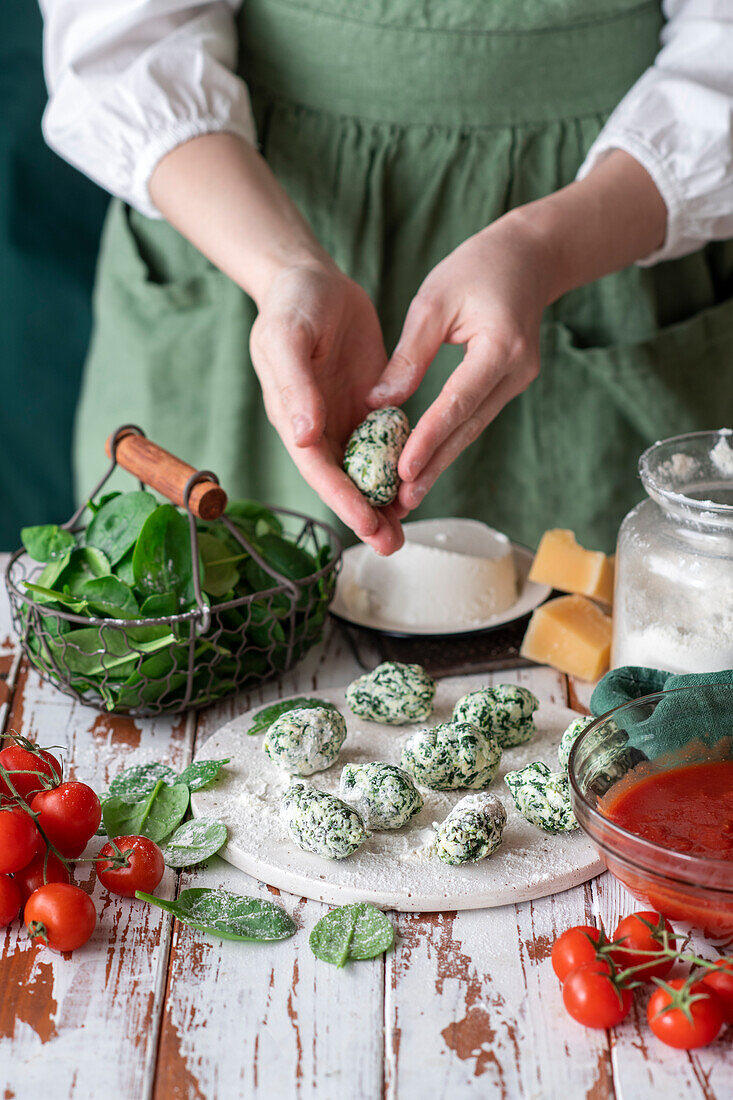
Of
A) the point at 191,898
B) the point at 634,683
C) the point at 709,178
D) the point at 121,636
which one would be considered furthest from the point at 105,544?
the point at 709,178

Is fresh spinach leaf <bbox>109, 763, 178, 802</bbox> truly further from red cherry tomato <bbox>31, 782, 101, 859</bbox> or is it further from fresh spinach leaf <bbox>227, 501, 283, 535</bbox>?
fresh spinach leaf <bbox>227, 501, 283, 535</bbox>

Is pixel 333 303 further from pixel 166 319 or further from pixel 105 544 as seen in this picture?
pixel 166 319

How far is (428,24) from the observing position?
1.61m

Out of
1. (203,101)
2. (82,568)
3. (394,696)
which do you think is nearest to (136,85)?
(203,101)

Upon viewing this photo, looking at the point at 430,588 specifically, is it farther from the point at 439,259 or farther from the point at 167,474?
the point at 439,259

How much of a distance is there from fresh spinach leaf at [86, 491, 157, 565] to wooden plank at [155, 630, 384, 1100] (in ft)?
1.58

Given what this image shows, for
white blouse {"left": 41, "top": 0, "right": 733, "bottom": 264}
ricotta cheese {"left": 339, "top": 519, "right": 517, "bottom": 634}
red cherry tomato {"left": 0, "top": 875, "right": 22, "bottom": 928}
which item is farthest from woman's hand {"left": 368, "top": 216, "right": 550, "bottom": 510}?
red cherry tomato {"left": 0, "top": 875, "right": 22, "bottom": 928}

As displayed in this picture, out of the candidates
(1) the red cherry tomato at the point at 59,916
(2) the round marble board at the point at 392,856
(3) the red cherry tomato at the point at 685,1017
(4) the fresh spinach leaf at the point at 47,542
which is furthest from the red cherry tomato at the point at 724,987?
(4) the fresh spinach leaf at the point at 47,542

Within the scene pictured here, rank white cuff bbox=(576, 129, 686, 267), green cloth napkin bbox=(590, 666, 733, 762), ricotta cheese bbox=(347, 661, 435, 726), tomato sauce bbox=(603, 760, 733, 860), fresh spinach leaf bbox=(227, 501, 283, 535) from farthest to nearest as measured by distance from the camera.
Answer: white cuff bbox=(576, 129, 686, 267) < fresh spinach leaf bbox=(227, 501, 283, 535) < ricotta cheese bbox=(347, 661, 435, 726) < green cloth napkin bbox=(590, 666, 733, 762) < tomato sauce bbox=(603, 760, 733, 860)

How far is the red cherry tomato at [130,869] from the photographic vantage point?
0.98 m

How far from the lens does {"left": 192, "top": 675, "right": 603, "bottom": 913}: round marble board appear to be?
99 cm

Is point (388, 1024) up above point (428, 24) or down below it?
below

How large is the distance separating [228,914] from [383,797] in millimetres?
186

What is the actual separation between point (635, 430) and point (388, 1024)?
1.24 meters
